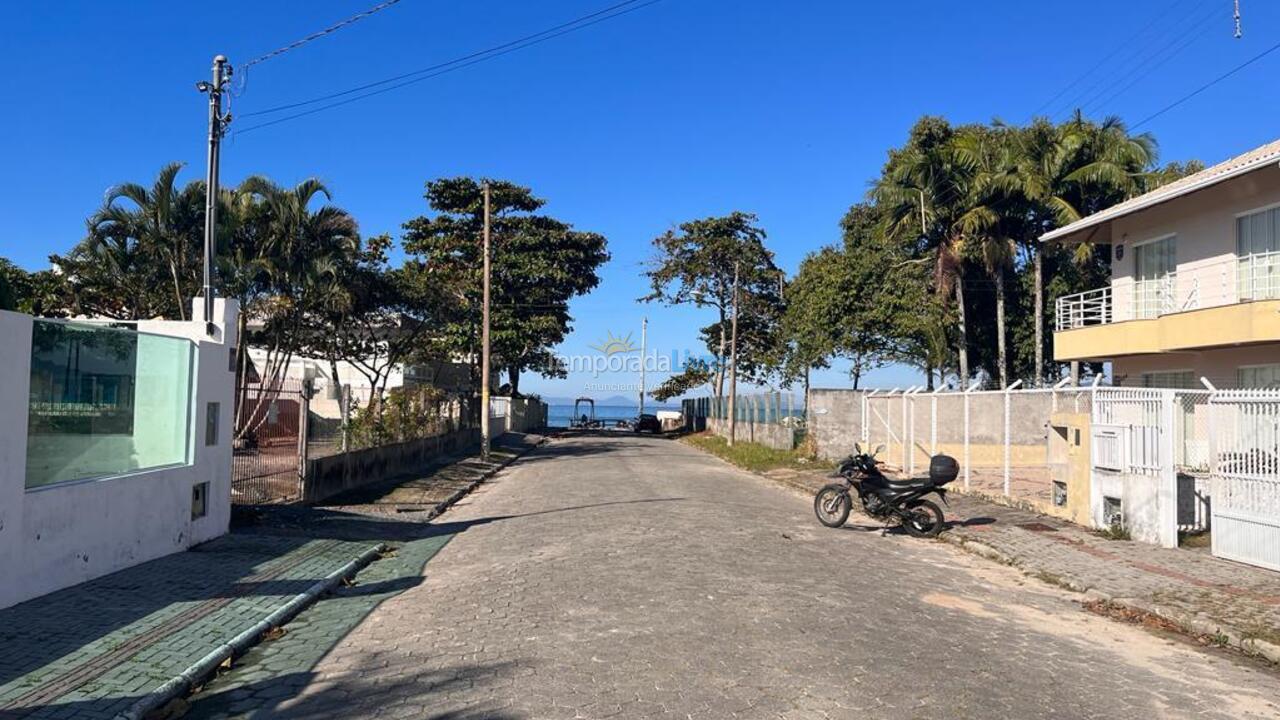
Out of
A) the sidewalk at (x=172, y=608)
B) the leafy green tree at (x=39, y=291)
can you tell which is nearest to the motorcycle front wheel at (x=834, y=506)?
the sidewalk at (x=172, y=608)

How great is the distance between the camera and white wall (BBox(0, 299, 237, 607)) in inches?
303

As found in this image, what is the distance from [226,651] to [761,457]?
2501 cm

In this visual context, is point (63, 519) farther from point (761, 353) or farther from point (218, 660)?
point (761, 353)

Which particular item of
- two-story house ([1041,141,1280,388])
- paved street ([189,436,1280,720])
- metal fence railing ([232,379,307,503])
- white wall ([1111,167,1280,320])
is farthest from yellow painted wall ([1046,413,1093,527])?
metal fence railing ([232,379,307,503])

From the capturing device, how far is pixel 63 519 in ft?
27.6

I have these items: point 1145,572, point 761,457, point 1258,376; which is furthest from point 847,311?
point 1145,572

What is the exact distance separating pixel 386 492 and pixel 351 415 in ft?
6.75

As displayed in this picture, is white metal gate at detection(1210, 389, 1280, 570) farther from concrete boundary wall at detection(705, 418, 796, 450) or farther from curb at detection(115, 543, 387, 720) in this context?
concrete boundary wall at detection(705, 418, 796, 450)

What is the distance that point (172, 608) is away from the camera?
25.8 feet

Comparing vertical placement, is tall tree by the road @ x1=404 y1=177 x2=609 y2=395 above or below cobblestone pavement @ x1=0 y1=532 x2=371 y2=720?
above

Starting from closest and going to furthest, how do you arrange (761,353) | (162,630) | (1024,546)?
(162,630), (1024,546), (761,353)

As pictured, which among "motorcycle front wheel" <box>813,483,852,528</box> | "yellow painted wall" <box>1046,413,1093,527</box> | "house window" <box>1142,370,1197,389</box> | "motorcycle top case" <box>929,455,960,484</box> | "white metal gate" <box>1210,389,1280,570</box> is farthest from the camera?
"house window" <box>1142,370,1197,389</box>

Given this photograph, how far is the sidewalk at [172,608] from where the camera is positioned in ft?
18.6

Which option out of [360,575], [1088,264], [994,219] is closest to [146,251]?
[360,575]
